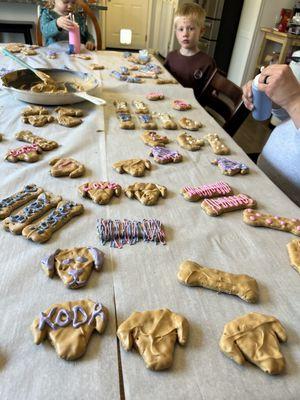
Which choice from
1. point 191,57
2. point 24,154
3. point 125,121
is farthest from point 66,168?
point 191,57

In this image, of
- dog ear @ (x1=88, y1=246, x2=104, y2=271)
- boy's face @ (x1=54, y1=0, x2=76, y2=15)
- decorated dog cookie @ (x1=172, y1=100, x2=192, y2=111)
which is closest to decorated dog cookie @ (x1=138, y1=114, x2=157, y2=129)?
decorated dog cookie @ (x1=172, y1=100, x2=192, y2=111)

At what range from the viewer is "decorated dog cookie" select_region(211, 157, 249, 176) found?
915 millimetres

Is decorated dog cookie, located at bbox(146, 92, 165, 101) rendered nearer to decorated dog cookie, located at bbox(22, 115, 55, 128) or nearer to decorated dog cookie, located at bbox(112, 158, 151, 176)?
decorated dog cookie, located at bbox(22, 115, 55, 128)

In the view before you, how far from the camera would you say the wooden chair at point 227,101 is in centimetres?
148

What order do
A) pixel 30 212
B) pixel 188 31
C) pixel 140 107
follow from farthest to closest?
1. pixel 188 31
2. pixel 140 107
3. pixel 30 212

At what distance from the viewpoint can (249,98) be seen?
1132 millimetres

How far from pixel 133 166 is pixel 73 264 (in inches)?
15.6

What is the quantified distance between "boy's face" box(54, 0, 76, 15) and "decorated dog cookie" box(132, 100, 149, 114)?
1.45m

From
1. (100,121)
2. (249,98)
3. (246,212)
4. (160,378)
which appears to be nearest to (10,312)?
(160,378)

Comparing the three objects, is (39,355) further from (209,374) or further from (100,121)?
(100,121)

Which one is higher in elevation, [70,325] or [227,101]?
[70,325]

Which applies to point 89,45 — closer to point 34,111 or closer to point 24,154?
point 34,111

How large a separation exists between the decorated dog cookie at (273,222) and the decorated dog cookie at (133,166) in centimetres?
30

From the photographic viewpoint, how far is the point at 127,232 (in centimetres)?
66
